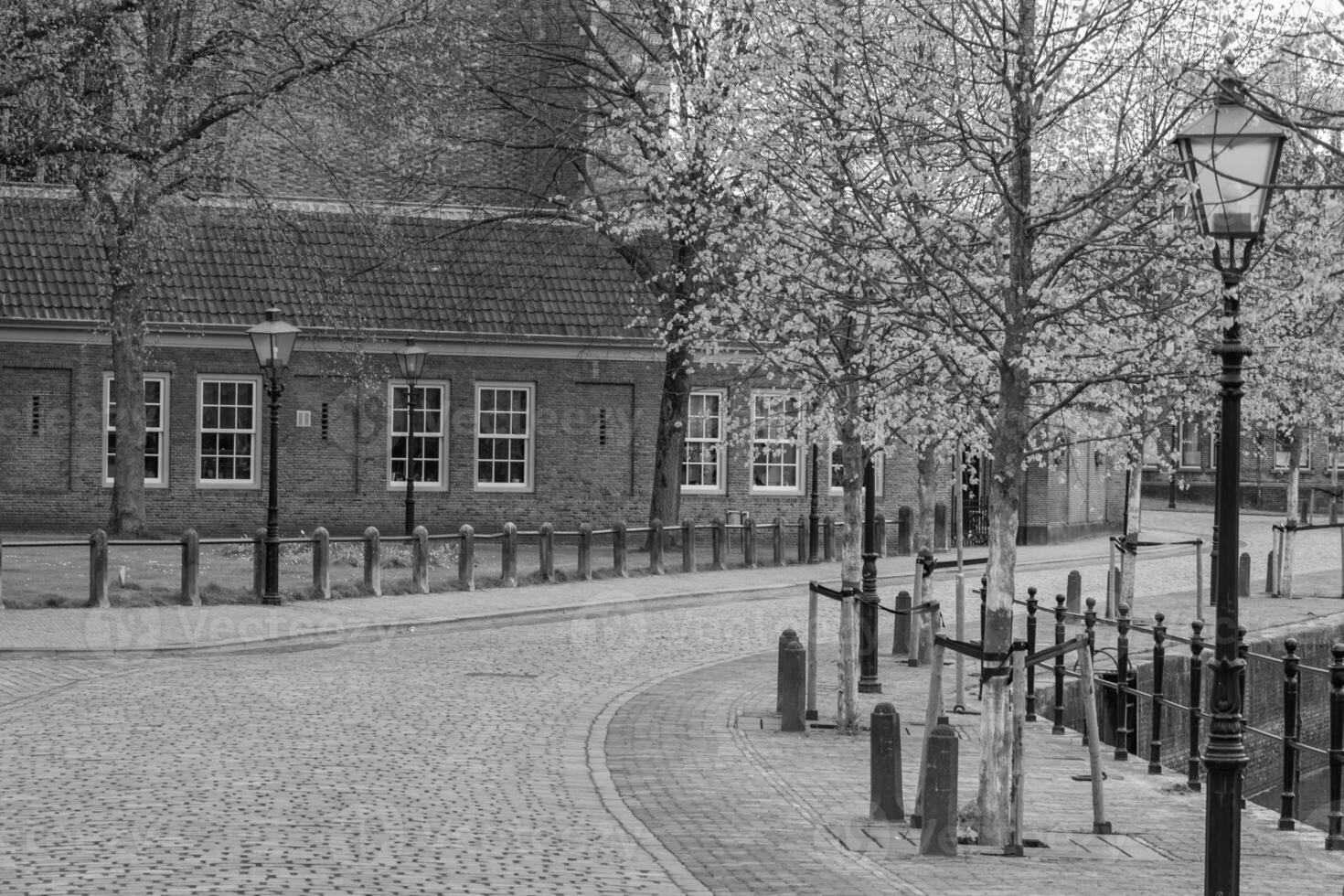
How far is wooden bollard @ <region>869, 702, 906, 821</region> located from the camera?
32.6 ft

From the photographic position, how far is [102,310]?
33.1 metres

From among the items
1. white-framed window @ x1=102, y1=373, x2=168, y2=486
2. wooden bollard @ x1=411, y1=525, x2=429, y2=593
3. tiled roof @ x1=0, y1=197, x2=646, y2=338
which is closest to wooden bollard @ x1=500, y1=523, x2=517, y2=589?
wooden bollard @ x1=411, y1=525, x2=429, y2=593

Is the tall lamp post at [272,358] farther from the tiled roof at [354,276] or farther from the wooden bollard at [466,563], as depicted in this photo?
the tiled roof at [354,276]

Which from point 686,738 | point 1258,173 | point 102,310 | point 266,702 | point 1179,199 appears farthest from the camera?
point 102,310

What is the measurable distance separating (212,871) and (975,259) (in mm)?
5826

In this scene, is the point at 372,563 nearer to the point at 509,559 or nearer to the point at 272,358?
the point at 509,559

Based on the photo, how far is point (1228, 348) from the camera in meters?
7.67

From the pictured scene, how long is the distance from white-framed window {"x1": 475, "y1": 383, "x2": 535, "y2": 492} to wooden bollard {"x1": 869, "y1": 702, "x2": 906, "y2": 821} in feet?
88.7

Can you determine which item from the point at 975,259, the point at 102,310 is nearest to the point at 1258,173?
the point at 975,259

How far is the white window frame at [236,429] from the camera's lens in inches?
1367

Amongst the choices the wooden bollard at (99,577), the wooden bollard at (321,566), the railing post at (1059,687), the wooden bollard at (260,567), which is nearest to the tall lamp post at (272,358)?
the wooden bollard at (260,567)

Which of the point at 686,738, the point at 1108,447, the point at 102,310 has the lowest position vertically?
the point at 686,738

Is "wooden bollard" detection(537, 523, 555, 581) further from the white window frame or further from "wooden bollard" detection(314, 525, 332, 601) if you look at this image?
the white window frame

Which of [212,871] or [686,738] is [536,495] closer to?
[686,738]
